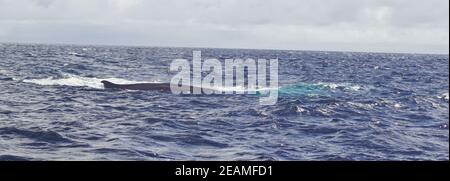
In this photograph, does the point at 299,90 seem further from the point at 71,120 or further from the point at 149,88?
the point at 71,120

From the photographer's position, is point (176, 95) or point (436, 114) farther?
point (176, 95)

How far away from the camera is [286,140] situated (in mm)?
17734

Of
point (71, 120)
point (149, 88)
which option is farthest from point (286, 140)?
point (149, 88)
